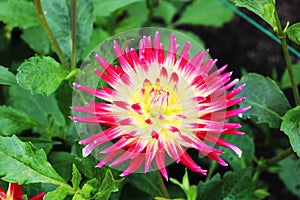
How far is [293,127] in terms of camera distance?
1229 mm

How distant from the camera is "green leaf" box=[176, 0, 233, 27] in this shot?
2.11m

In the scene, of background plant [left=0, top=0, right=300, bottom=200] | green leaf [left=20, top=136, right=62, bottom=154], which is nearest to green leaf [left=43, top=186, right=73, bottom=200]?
background plant [left=0, top=0, right=300, bottom=200]

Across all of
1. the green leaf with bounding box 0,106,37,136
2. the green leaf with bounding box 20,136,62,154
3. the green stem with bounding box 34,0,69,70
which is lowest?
the green leaf with bounding box 20,136,62,154

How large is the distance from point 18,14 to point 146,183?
534 mm

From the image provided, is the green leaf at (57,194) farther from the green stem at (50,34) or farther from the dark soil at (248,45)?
the dark soil at (248,45)

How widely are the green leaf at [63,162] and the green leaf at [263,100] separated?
1.32 ft

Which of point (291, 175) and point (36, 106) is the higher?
point (36, 106)

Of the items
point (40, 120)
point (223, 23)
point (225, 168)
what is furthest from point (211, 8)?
point (40, 120)

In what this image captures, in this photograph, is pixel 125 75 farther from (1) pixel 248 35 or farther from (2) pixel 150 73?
(1) pixel 248 35

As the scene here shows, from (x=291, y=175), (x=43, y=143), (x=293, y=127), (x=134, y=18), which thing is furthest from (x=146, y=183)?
(x=134, y=18)

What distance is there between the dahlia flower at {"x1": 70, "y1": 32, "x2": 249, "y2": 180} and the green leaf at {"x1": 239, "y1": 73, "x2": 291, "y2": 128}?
26cm

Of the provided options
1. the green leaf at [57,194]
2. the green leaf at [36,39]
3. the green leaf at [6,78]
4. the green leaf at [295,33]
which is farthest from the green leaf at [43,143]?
the green leaf at [295,33]

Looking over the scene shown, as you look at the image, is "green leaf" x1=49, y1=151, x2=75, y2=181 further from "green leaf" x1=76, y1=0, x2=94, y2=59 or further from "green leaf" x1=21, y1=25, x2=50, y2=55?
"green leaf" x1=21, y1=25, x2=50, y2=55

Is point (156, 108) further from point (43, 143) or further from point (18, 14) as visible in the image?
point (18, 14)
